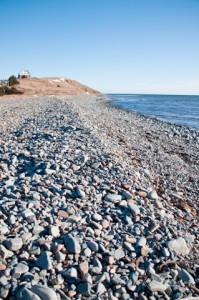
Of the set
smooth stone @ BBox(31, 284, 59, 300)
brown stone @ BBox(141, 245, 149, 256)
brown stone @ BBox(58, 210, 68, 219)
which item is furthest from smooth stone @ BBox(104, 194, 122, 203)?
smooth stone @ BBox(31, 284, 59, 300)

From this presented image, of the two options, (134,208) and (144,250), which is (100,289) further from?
(134,208)

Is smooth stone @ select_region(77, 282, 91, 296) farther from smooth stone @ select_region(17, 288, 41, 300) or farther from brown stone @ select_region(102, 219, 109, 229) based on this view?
brown stone @ select_region(102, 219, 109, 229)

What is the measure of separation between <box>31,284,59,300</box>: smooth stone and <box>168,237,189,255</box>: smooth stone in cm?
207

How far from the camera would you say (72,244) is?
393cm

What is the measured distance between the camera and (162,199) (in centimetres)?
624

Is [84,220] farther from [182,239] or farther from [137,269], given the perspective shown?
[182,239]

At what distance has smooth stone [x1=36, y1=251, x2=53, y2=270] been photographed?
11.5 ft

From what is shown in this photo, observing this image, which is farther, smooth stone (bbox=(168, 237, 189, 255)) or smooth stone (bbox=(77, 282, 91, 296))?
smooth stone (bbox=(168, 237, 189, 255))

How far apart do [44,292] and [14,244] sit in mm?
970

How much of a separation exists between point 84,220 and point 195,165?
22.8ft

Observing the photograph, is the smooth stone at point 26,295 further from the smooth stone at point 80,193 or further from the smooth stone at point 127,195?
the smooth stone at point 127,195

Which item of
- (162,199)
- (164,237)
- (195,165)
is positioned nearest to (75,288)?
(164,237)

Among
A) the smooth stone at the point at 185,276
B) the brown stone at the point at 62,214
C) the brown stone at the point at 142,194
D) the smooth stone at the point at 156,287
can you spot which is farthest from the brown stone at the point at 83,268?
the brown stone at the point at 142,194

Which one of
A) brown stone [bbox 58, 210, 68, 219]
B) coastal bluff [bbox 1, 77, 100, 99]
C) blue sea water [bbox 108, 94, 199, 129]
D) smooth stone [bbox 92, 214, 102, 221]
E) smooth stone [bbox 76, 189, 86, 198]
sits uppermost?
coastal bluff [bbox 1, 77, 100, 99]
